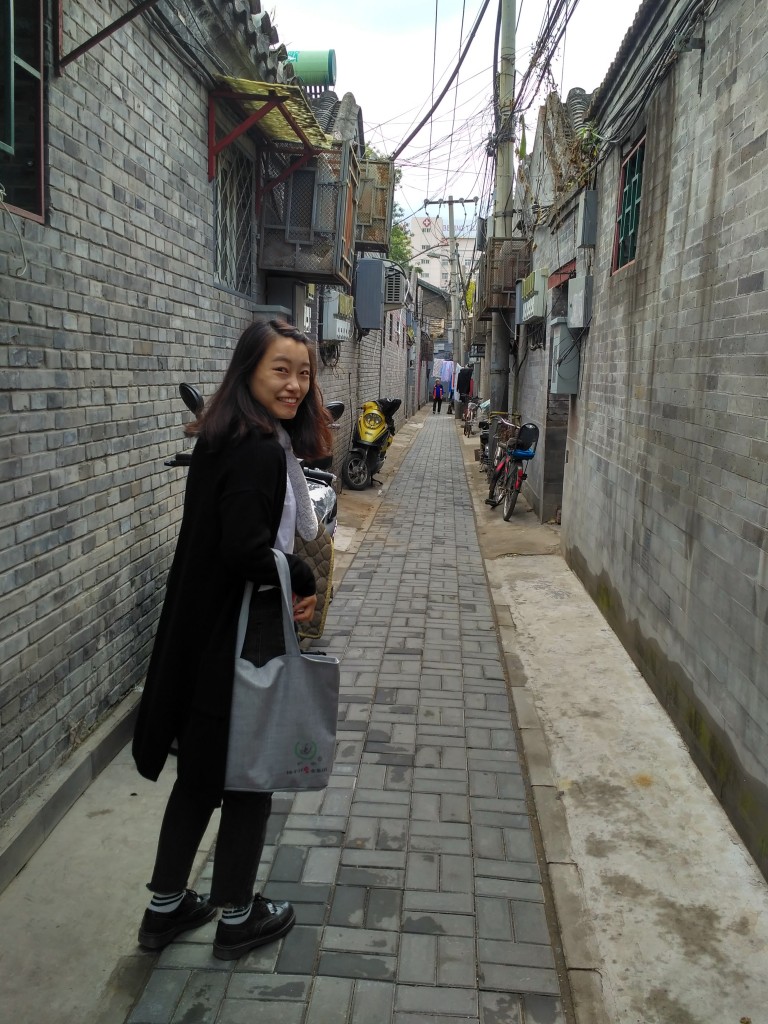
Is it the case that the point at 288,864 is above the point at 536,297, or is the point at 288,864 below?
below

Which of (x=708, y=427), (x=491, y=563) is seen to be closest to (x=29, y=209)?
(x=708, y=427)

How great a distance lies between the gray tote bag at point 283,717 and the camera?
86.6 inches

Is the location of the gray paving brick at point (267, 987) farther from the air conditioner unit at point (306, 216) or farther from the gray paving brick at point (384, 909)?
the air conditioner unit at point (306, 216)

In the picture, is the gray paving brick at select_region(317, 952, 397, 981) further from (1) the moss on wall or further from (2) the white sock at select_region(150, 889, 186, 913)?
(1) the moss on wall

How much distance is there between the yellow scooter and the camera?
1262 centimetres

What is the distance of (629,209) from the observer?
5906 mm

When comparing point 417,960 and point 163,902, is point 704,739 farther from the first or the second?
point 163,902

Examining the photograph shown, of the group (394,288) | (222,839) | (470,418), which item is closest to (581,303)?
(222,839)

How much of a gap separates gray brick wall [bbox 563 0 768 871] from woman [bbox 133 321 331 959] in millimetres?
1929

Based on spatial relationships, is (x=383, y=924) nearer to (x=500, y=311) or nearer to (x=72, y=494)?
(x=72, y=494)

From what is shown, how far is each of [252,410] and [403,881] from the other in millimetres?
1836

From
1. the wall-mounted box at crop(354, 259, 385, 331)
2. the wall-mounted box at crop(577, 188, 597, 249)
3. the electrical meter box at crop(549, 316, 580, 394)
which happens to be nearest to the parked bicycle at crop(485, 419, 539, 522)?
the electrical meter box at crop(549, 316, 580, 394)

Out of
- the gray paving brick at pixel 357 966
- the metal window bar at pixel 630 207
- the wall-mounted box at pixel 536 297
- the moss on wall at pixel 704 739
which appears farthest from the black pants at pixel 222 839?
the wall-mounted box at pixel 536 297

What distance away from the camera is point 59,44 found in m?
3.12
